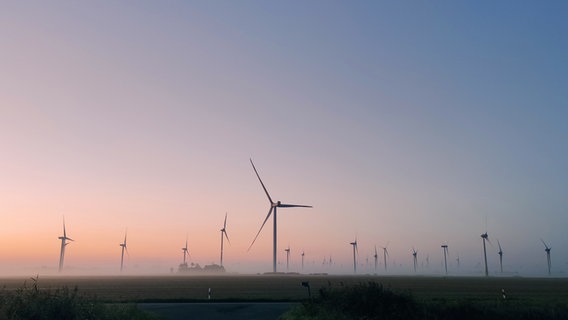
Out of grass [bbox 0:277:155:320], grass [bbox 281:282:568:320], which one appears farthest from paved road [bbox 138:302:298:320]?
grass [bbox 0:277:155:320]

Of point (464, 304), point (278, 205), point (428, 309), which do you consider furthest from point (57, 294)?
point (278, 205)

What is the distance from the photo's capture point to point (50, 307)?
1780cm

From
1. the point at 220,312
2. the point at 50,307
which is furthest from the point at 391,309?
the point at 50,307

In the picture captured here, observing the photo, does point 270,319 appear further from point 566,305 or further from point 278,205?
point 278,205

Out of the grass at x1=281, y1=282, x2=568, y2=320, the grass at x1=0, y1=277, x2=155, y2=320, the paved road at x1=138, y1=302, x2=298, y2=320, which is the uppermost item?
the grass at x1=0, y1=277, x2=155, y2=320

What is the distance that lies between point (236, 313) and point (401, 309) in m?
11.4

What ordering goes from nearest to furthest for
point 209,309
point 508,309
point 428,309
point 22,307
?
point 22,307 → point 428,309 → point 508,309 → point 209,309

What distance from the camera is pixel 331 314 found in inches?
835

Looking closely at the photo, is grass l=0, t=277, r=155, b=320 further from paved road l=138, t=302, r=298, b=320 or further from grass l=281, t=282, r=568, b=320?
grass l=281, t=282, r=568, b=320

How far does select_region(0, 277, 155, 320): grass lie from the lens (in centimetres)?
1717

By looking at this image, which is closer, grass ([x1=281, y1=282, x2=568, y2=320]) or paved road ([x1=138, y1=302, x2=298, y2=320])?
grass ([x1=281, y1=282, x2=568, y2=320])

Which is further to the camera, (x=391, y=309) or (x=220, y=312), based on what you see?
(x=220, y=312)

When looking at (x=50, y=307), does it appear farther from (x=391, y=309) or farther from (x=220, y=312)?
(x=391, y=309)

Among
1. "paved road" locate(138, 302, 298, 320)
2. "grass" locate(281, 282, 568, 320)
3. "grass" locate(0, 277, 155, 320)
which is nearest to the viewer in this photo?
"grass" locate(0, 277, 155, 320)
